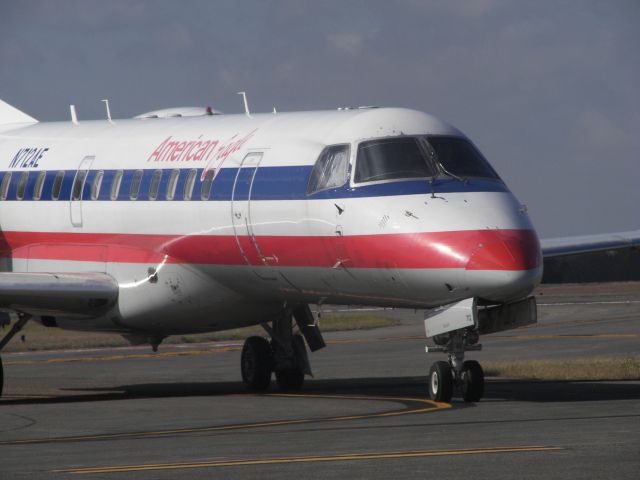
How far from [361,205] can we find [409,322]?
145 ft

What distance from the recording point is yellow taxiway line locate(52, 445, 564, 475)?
14.9m

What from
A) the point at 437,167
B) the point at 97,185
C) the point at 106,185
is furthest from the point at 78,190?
the point at 437,167

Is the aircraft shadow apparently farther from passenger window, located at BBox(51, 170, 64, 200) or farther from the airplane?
passenger window, located at BBox(51, 170, 64, 200)

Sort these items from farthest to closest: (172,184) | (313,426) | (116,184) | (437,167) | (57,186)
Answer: (57,186) < (116,184) < (172,184) < (437,167) < (313,426)

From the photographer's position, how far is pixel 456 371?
72.4ft

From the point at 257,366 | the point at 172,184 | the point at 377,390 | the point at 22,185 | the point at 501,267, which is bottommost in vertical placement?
the point at 377,390

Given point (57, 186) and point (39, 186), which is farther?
point (39, 186)

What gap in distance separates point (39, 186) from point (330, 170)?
7942 millimetres

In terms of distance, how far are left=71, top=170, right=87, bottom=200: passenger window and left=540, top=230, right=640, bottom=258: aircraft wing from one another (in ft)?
28.1

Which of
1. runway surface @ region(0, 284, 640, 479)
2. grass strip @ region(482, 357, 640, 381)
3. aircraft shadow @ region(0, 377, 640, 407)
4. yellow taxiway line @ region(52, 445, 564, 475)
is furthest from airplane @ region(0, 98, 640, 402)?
yellow taxiway line @ region(52, 445, 564, 475)

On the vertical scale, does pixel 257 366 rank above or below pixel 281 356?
below

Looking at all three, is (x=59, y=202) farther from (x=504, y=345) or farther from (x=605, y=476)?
(x=504, y=345)

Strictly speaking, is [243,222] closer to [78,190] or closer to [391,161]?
[391,161]

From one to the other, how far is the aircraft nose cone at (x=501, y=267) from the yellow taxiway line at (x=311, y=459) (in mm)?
4612
